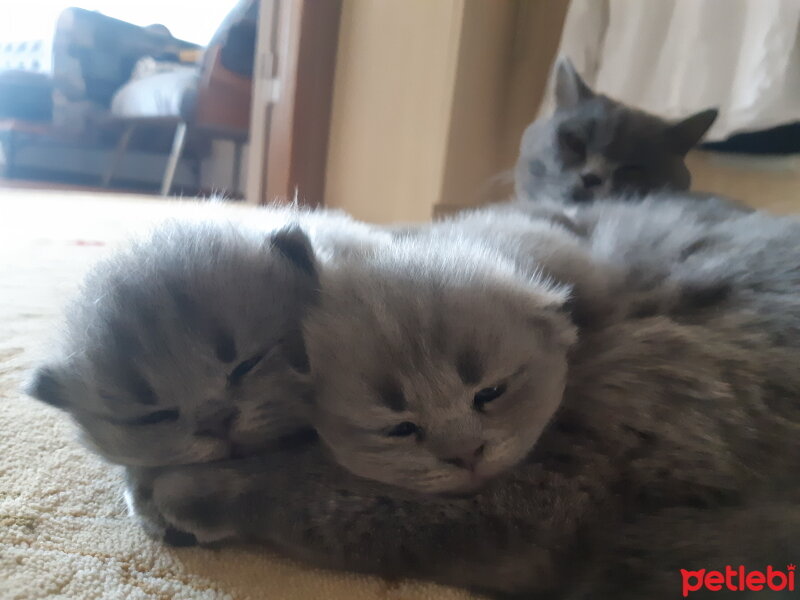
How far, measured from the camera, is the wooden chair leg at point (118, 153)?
4.87 m

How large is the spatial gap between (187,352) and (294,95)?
232 cm

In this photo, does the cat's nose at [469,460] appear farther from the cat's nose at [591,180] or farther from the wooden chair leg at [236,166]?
the wooden chair leg at [236,166]

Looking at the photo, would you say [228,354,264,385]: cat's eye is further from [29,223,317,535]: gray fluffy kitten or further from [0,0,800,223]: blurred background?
[0,0,800,223]: blurred background

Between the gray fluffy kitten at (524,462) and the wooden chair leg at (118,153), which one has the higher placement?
the gray fluffy kitten at (524,462)

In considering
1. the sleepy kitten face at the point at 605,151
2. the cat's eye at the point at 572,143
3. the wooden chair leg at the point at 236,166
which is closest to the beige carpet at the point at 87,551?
the sleepy kitten face at the point at 605,151

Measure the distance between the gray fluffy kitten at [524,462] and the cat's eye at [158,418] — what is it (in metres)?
0.06

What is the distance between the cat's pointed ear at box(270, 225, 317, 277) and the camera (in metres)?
0.69

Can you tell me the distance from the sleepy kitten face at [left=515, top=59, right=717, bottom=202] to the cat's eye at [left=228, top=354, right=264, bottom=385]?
1.10m

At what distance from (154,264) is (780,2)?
1.79m

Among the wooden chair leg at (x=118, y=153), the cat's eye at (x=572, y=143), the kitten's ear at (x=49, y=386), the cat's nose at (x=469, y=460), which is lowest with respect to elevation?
the wooden chair leg at (x=118, y=153)

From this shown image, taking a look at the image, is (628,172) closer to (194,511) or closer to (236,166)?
(194,511)

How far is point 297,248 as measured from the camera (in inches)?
27.3

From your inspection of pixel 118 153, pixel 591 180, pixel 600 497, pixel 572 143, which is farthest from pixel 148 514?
pixel 118 153

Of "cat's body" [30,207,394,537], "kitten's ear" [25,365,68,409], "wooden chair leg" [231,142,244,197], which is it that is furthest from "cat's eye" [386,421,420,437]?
"wooden chair leg" [231,142,244,197]
